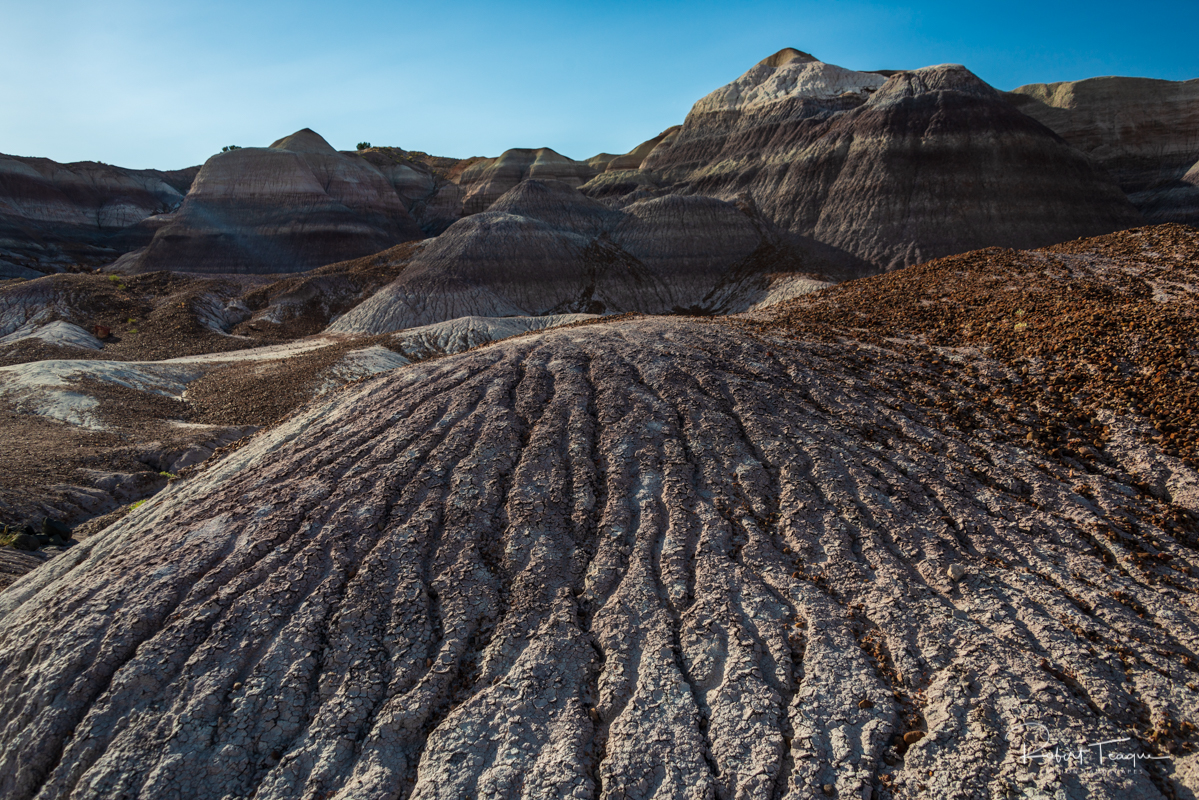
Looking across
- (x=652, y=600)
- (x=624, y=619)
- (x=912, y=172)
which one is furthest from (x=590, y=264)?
(x=624, y=619)

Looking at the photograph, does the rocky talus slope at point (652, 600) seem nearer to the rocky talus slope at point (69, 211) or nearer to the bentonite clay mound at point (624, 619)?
the bentonite clay mound at point (624, 619)

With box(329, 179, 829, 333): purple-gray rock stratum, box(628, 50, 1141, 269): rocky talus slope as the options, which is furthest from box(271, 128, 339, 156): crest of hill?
box(628, 50, 1141, 269): rocky talus slope

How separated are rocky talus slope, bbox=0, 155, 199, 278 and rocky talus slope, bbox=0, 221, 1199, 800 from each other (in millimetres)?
56944

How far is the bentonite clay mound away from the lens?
3.24 meters

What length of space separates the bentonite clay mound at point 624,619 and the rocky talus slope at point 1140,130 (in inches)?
1826

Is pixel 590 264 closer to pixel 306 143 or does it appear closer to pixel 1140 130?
pixel 306 143

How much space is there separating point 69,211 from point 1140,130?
93508mm

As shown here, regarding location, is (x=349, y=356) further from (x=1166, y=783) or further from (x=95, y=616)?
(x=1166, y=783)

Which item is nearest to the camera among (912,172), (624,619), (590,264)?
(624,619)

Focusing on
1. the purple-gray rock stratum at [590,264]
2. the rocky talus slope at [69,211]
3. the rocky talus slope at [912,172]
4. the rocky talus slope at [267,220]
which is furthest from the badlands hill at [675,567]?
the rocky talus slope at [69,211]

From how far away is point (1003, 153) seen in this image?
35625mm

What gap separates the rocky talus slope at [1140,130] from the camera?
123ft

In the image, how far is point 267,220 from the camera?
4956cm

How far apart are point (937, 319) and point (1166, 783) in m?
6.47
